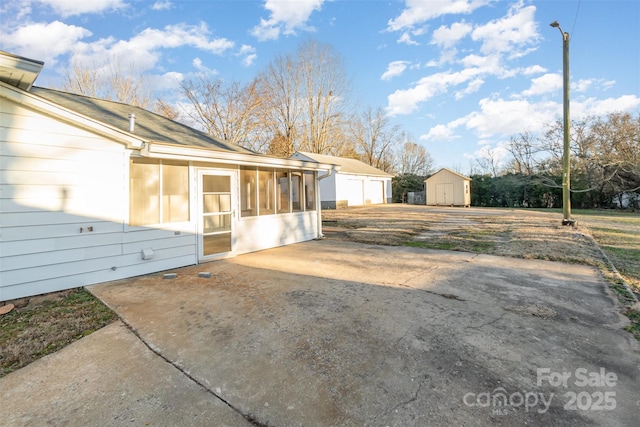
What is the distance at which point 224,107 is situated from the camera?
25781mm

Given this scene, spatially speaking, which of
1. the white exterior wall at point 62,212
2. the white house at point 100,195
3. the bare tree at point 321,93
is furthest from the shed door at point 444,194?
the white exterior wall at point 62,212

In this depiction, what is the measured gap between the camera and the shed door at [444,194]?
24147 millimetres

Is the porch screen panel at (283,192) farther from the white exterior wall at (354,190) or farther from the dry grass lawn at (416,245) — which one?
→ the white exterior wall at (354,190)

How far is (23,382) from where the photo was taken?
7.28 ft

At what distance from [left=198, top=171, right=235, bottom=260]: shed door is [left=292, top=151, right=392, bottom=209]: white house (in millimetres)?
12401

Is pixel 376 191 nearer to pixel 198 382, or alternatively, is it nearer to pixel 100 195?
pixel 100 195

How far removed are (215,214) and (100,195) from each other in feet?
7.12

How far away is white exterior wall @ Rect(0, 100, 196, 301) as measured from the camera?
397 cm

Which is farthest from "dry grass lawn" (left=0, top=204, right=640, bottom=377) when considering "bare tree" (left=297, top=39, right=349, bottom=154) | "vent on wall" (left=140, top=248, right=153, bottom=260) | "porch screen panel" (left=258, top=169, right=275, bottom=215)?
"bare tree" (left=297, top=39, right=349, bottom=154)

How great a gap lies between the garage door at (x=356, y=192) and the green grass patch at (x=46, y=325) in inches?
782

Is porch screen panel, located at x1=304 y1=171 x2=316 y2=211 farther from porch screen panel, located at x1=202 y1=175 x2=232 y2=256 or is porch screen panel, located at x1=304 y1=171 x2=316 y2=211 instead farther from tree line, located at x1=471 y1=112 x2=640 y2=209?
tree line, located at x1=471 y1=112 x2=640 y2=209

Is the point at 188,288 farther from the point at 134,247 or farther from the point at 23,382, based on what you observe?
the point at 23,382

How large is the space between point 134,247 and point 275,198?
360cm

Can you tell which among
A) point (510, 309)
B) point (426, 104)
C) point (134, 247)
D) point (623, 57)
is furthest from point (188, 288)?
point (426, 104)
